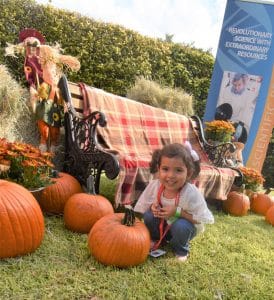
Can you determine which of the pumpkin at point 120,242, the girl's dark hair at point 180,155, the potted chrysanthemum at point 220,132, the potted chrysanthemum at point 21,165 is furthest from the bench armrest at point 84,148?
the potted chrysanthemum at point 220,132

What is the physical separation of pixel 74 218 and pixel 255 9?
236 inches

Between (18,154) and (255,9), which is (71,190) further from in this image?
(255,9)

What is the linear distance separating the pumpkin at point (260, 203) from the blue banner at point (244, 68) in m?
2.27

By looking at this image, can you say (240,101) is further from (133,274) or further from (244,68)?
(133,274)

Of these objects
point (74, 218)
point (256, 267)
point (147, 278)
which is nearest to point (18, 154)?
point (74, 218)

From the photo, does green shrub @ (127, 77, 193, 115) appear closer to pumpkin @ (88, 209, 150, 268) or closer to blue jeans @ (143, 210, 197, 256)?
blue jeans @ (143, 210, 197, 256)

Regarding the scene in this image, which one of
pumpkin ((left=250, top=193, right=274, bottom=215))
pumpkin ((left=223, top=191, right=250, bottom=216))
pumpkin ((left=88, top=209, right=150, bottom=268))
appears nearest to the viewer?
pumpkin ((left=88, top=209, right=150, bottom=268))

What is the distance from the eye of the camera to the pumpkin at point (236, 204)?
4.76 meters

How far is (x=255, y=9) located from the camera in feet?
23.7

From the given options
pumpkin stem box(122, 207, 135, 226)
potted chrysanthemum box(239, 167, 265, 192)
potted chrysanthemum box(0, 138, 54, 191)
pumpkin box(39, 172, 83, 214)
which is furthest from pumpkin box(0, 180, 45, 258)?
potted chrysanthemum box(239, 167, 265, 192)

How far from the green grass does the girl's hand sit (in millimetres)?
335

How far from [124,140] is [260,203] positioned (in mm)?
2172

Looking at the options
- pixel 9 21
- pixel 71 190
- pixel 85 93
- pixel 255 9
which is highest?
pixel 255 9

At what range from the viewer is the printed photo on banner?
7281 mm
